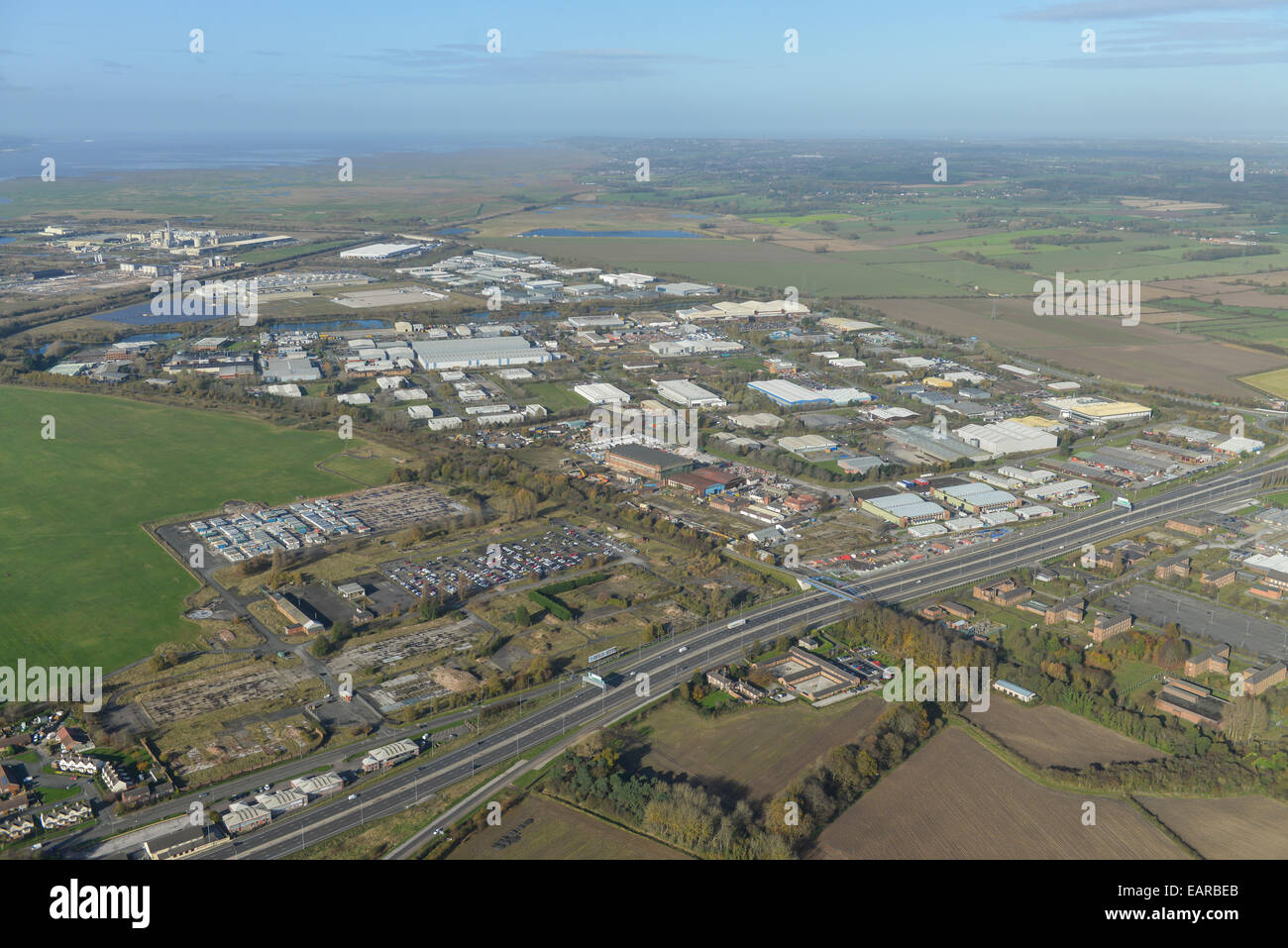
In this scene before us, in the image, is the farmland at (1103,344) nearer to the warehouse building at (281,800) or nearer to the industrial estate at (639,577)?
the industrial estate at (639,577)

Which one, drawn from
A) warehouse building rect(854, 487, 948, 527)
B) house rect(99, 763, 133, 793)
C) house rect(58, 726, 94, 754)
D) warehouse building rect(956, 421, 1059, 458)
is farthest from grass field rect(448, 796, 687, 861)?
warehouse building rect(956, 421, 1059, 458)

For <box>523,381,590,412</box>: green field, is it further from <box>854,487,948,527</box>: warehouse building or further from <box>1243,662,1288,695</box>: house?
<box>1243,662,1288,695</box>: house

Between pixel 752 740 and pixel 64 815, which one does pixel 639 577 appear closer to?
pixel 752 740

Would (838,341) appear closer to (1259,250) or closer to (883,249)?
(883,249)

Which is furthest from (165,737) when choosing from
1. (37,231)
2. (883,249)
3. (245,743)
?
(37,231)

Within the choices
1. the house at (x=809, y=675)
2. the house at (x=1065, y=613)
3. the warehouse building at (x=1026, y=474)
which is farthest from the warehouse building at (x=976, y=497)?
the house at (x=809, y=675)

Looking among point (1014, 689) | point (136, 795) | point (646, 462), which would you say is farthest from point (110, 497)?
point (1014, 689)

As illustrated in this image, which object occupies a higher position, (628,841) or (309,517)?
(309,517)

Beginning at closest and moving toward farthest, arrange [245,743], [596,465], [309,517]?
[245,743], [309,517], [596,465]
